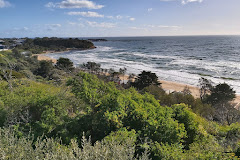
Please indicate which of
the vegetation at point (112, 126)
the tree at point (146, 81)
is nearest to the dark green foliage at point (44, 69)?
the tree at point (146, 81)

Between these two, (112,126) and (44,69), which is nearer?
(112,126)

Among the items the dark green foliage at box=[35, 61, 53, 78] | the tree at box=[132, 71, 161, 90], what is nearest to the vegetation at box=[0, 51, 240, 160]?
the tree at box=[132, 71, 161, 90]

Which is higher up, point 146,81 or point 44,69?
point 44,69

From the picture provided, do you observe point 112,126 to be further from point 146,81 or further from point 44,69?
point 44,69

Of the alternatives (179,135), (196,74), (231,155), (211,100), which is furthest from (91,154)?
(196,74)

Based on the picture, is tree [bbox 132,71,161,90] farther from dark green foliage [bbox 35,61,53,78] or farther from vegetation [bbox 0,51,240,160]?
dark green foliage [bbox 35,61,53,78]

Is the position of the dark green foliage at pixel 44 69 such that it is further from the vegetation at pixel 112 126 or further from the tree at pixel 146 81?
the vegetation at pixel 112 126

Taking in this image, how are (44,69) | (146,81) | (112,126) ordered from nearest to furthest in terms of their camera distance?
(112,126)
(146,81)
(44,69)

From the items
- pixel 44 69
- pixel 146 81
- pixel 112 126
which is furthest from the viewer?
pixel 44 69

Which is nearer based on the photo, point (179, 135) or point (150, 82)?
point (179, 135)

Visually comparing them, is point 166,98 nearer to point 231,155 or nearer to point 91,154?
point 231,155

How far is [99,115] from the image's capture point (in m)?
6.50

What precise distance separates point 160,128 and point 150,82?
18.7 m

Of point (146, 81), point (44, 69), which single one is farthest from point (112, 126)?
point (44, 69)
